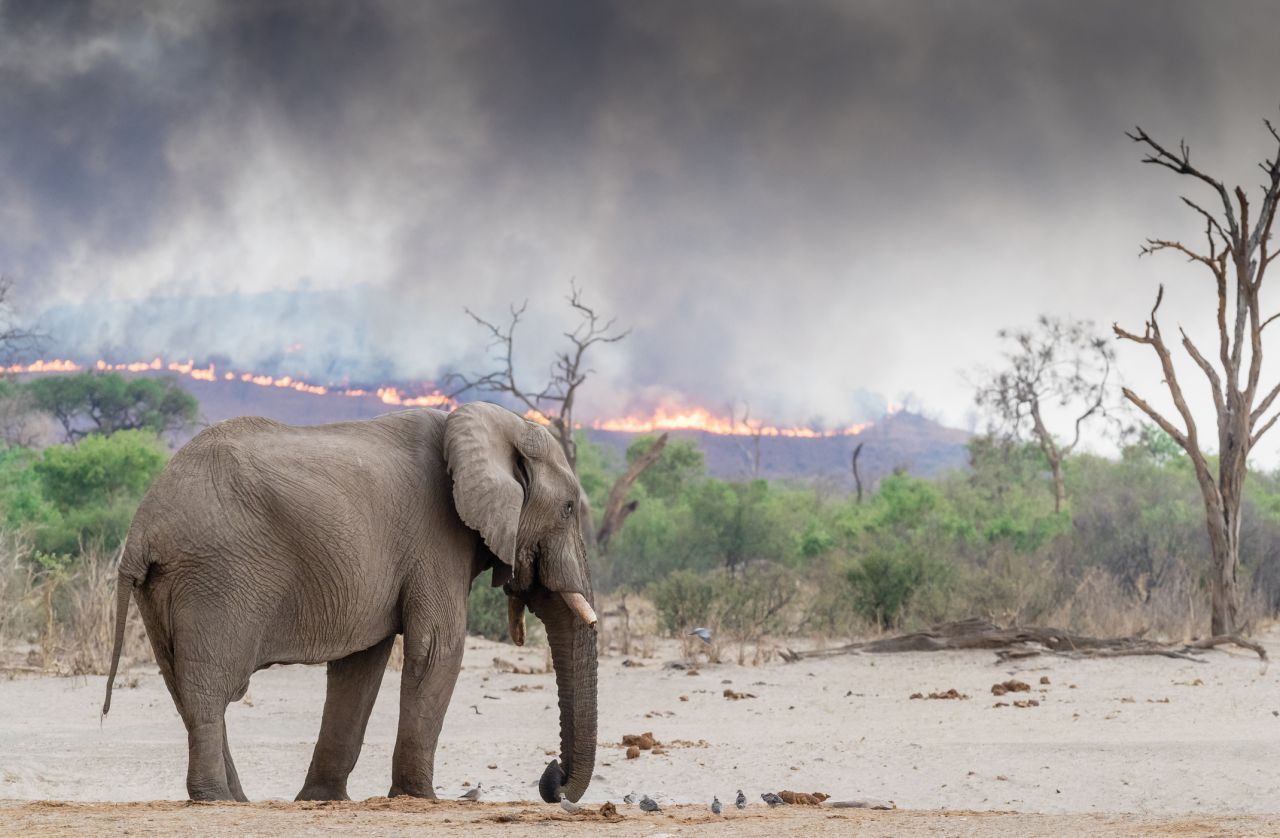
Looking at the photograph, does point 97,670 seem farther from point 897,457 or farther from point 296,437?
point 897,457

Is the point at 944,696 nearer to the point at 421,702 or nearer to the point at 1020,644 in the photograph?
the point at 1020,644

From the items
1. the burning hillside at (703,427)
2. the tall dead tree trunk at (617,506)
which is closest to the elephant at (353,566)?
the tall dead tree trunk at (617,506)

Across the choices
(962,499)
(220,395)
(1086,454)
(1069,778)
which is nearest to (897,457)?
(220,395)

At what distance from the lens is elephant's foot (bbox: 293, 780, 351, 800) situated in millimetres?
7078

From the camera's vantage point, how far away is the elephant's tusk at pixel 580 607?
24.3ft

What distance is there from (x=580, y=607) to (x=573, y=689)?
48 cm

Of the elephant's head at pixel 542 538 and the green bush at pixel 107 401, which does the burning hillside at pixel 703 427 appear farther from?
the elephant's head at pixel 542 538

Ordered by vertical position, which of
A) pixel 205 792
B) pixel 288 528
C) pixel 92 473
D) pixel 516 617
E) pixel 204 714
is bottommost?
pixel 205 792

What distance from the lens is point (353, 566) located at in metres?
6.53

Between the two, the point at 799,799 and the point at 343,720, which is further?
the point at 799,799

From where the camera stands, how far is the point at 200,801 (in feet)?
19.7

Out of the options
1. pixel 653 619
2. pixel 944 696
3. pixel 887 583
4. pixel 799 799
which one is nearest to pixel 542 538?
pixel 799 799

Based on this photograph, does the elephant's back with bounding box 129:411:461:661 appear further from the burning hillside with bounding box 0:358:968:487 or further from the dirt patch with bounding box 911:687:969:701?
the burning hillside with bounding box 0:358:968:487

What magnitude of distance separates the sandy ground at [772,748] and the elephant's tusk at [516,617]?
3.44 feet
